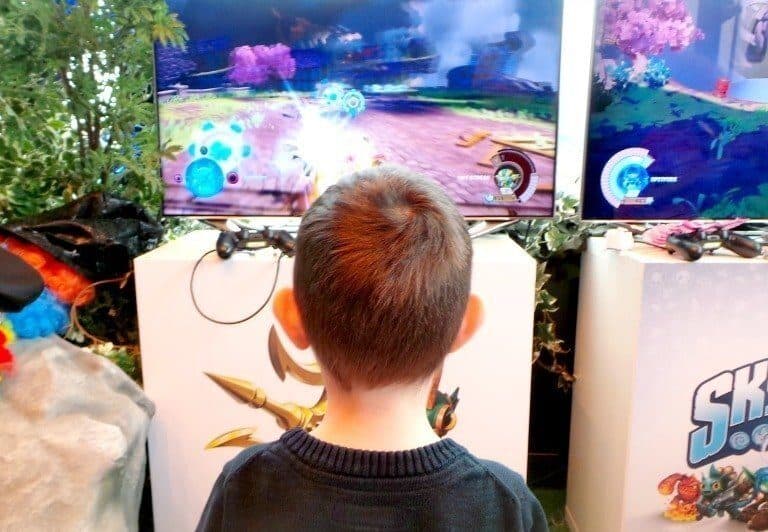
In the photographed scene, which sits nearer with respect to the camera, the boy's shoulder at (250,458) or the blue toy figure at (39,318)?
the boy's shoulder at (250,458)

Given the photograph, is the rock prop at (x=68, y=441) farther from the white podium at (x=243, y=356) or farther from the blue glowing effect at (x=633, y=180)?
the blue glowing effect at (x=633, y=180)

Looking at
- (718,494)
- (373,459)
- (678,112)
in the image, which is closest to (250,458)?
(373,459)

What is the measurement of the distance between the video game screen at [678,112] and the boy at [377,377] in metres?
1.01

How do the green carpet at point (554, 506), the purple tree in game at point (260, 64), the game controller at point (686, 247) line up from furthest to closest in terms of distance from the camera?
the green carpet at point (554, 506)
the purple tree in game at point (260, 64)
the game controller at point (686, 247)

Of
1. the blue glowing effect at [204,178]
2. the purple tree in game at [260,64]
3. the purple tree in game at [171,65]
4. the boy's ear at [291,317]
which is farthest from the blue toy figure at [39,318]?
the boy's ear at [291,317]

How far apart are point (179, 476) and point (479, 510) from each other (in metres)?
1.06

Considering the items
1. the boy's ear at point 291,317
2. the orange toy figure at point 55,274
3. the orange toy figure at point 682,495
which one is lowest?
the orange toy figure at point 682,495

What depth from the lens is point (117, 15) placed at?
153cm

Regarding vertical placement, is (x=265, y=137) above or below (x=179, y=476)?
above

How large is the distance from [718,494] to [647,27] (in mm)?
1139

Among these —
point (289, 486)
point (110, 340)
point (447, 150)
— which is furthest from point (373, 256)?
point (110, 340)

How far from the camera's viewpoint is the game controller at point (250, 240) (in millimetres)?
1482

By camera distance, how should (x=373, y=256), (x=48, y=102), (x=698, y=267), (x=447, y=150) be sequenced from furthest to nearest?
1. (x=447, y=150)
2. (x=48, y=102)
3. (x=698, y=267)
4. (x=373, y=256)

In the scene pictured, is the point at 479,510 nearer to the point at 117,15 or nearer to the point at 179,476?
the point at 179,476
